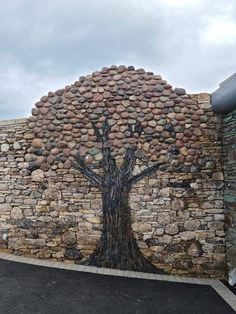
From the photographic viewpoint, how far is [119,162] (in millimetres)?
5973

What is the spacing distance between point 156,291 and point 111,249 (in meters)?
1.30

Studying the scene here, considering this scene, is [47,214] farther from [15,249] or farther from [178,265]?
[178,265]

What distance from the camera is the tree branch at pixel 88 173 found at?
6.00 metres

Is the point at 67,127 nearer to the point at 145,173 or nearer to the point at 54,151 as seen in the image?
the point at 54,151

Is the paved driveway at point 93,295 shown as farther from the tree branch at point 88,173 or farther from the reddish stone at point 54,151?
the reddish stone at point 54,151

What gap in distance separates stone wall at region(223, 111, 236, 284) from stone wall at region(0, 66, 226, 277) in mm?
156

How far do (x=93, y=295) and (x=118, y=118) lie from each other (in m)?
3.26

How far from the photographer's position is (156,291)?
16.0 ft

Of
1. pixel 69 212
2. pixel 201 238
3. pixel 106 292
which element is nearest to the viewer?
pixel 106 292

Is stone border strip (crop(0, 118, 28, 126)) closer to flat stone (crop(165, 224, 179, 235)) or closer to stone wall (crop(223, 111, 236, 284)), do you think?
flat stone (crop(165, 224, 179, 235))

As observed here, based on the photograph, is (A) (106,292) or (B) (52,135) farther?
(B) (52,135)

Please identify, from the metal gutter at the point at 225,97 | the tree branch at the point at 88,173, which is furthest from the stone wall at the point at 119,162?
the metal gutter at the point at 225,97

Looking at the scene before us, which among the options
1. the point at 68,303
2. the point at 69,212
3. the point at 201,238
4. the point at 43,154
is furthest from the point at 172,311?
the point at 43,154

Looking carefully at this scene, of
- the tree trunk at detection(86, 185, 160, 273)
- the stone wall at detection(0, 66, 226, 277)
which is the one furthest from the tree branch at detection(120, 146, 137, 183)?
the tree trunk at detection(86, 185, 160, 273)
